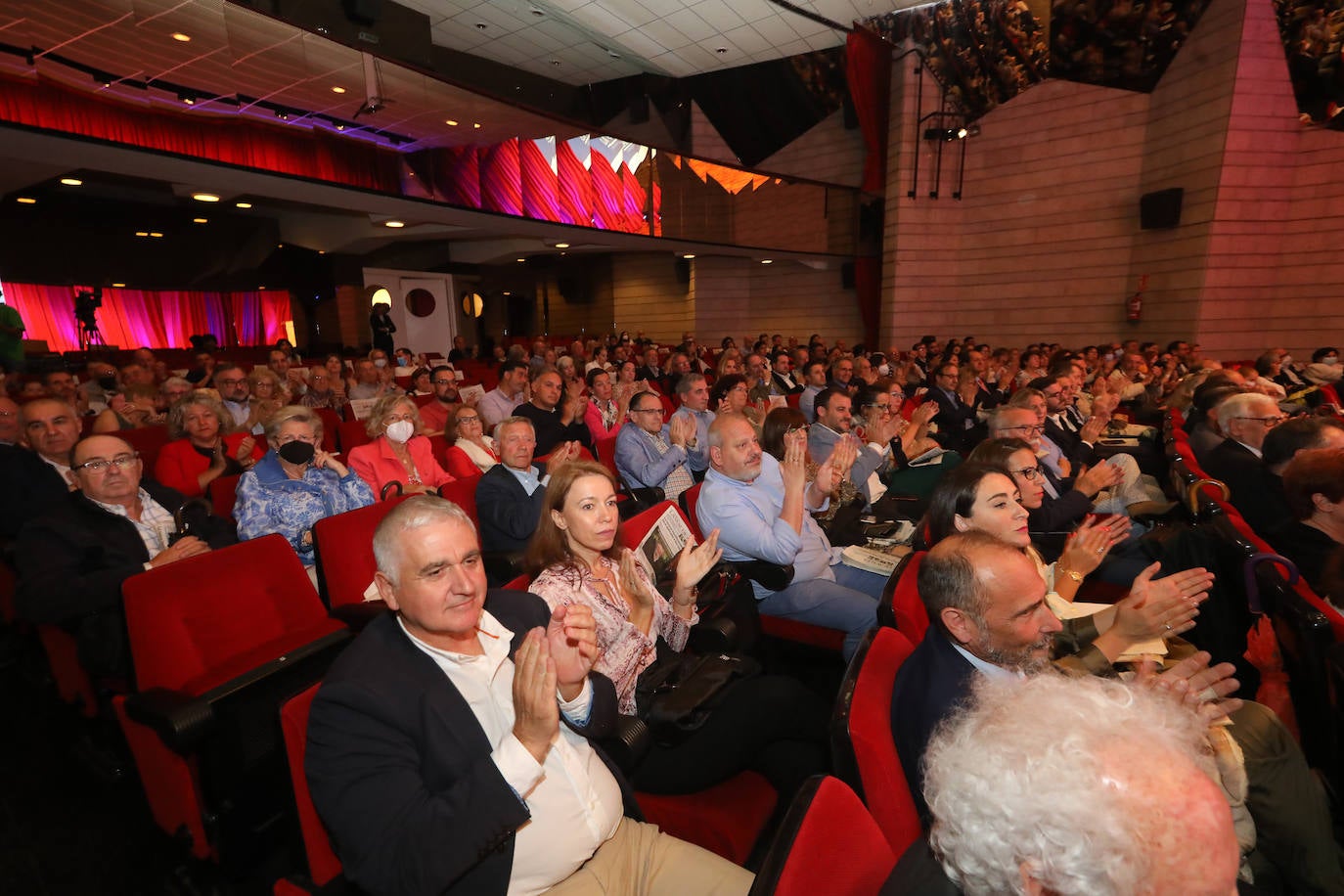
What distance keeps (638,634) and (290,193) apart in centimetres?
703

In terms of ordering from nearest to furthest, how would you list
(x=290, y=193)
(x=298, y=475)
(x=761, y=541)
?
(x=761, y=541) → (x=298, y=475) → (x=290, y=193)

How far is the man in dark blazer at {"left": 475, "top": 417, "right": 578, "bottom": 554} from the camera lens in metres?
2.85

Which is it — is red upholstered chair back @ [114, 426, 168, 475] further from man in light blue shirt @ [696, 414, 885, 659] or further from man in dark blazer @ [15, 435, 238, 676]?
man in light blue shirt @ [696, 414, 885, 659]

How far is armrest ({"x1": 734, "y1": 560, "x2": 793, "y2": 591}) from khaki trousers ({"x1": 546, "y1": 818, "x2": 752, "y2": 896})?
1.15 metres

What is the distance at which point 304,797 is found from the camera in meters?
1.16

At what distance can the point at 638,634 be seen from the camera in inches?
Result: 70.5

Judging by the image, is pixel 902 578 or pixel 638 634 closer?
pixel 638 634

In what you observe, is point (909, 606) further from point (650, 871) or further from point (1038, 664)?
point (650, 871)

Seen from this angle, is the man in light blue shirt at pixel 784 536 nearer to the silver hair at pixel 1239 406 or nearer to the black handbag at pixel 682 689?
the black handbag at pixel 682 689

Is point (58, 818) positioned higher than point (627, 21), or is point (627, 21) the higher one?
point (627, 21)

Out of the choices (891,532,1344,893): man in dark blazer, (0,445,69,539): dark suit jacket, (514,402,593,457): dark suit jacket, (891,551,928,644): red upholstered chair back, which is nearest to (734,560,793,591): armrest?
(891,551,928,644): red upholstered chair back

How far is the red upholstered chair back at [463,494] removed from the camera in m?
2.94

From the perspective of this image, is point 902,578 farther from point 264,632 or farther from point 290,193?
point 290,193

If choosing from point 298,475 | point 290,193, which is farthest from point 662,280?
point 298,475
